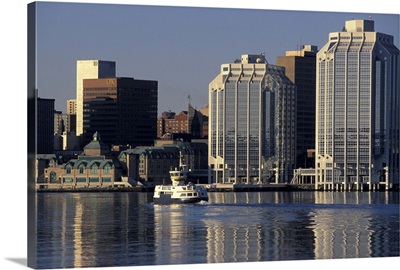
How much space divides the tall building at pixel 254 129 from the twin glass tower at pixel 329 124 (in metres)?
0.05


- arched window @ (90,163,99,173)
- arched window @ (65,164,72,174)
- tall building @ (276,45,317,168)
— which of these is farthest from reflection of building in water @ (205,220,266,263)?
tall building @ (276,45,317,168)

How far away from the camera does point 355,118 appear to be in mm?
69125

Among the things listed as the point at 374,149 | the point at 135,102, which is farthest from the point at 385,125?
the point at 135,102

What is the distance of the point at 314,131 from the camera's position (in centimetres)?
7100

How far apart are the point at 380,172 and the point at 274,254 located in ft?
154

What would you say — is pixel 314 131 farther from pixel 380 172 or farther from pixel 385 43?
pixel 385 43

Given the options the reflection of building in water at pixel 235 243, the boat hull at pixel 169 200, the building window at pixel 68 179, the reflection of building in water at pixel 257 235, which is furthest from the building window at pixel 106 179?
the reflection of building in water at pixel 235 243

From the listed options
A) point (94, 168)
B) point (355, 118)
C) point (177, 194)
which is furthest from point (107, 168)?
point (355, 118)

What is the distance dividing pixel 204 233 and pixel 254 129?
4241 cm

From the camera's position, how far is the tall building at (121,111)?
144 ft

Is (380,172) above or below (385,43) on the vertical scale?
below

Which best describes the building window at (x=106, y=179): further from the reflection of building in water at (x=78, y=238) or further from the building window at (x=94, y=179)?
the reflection of building in water at (x=78, y=238)

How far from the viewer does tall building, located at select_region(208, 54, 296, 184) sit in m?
62.6

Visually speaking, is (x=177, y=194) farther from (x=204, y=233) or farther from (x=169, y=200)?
(x=204, y=233)
